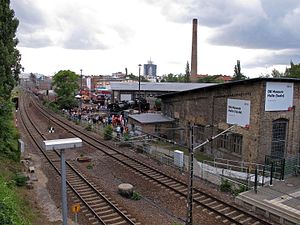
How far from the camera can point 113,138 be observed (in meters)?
34.1

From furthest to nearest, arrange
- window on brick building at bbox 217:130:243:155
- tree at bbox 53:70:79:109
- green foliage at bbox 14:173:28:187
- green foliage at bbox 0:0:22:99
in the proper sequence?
tree at bbox 53:70:79:109 → window on brick building at bbox 217:130:243:155 → green foliage at bbox 0:0:22:99 → green foliage at bbox 14:173:28:187

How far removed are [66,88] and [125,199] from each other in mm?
49751

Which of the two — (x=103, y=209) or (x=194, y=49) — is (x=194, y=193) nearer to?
(x=103, y=209)

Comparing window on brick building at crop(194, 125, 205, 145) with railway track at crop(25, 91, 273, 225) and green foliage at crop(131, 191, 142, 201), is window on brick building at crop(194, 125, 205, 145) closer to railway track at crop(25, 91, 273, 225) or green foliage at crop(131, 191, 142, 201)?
railway track at crop(25, 91, 273, 225)

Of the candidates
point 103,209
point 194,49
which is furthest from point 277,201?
point 194,49

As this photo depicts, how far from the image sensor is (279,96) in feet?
78.0

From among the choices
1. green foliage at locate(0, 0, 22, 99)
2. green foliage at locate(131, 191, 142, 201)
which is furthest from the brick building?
A: green foliage at locate(0, 0, 22, 99)

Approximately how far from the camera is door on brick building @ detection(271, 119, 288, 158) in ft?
79.4

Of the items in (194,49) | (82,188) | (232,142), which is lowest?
(82,188)

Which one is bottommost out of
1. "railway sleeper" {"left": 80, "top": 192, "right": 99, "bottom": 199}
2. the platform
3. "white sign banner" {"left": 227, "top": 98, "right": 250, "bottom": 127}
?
"railway sleeper" {"left": 80, "top": 192, "right": 99, "bottom": 199}

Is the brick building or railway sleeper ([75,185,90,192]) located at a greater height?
the brick building

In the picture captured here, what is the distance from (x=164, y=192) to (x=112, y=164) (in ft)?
23.3

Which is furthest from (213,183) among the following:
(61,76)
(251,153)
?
(61,76)

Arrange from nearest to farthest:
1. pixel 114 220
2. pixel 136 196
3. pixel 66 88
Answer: pixel 114 220, pixel 136 196, pixel 66 88
